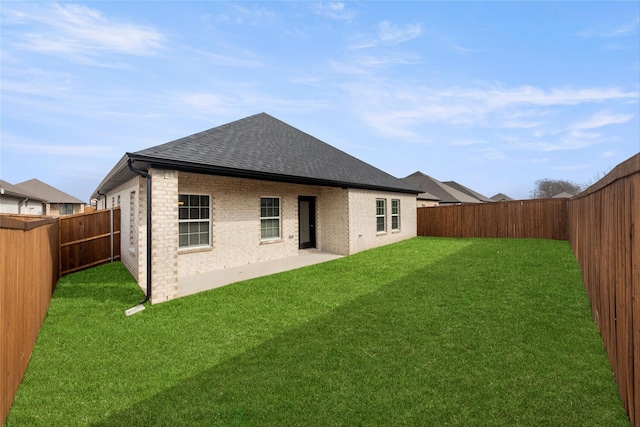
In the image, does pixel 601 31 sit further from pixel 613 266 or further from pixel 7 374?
pixel 7 374

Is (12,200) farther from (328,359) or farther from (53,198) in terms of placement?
(328,359)

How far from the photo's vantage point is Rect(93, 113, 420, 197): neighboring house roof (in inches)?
295

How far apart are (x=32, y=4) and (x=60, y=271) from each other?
7630 mm

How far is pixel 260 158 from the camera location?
10.4 metres

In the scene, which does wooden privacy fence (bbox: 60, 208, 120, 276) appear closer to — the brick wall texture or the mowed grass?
the brick wall texture

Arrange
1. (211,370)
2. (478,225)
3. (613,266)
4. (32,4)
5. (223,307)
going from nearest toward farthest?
(613,266) < (211,370) < (223,307) < (32,4) < (478,225)

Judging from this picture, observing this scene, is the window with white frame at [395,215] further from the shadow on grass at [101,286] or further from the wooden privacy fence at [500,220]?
the shadow on grass at [101,286]

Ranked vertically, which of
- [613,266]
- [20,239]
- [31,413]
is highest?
[20,239]

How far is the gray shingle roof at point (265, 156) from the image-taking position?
7602mm

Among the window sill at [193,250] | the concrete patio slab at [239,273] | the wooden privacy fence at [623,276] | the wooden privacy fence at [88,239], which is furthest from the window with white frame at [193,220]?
the wooden privacy fence at [623,276]

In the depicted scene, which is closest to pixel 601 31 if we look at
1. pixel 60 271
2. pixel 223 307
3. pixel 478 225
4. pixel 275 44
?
pixel 478 225

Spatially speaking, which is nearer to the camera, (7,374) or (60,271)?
(7,374)

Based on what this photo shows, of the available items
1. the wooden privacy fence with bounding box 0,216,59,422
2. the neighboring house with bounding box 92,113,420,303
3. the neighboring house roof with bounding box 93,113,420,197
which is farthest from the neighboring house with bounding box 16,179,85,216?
the wooden privacy fence with bounding box 0,216,59,422

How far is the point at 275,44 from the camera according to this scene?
40.6 feet
